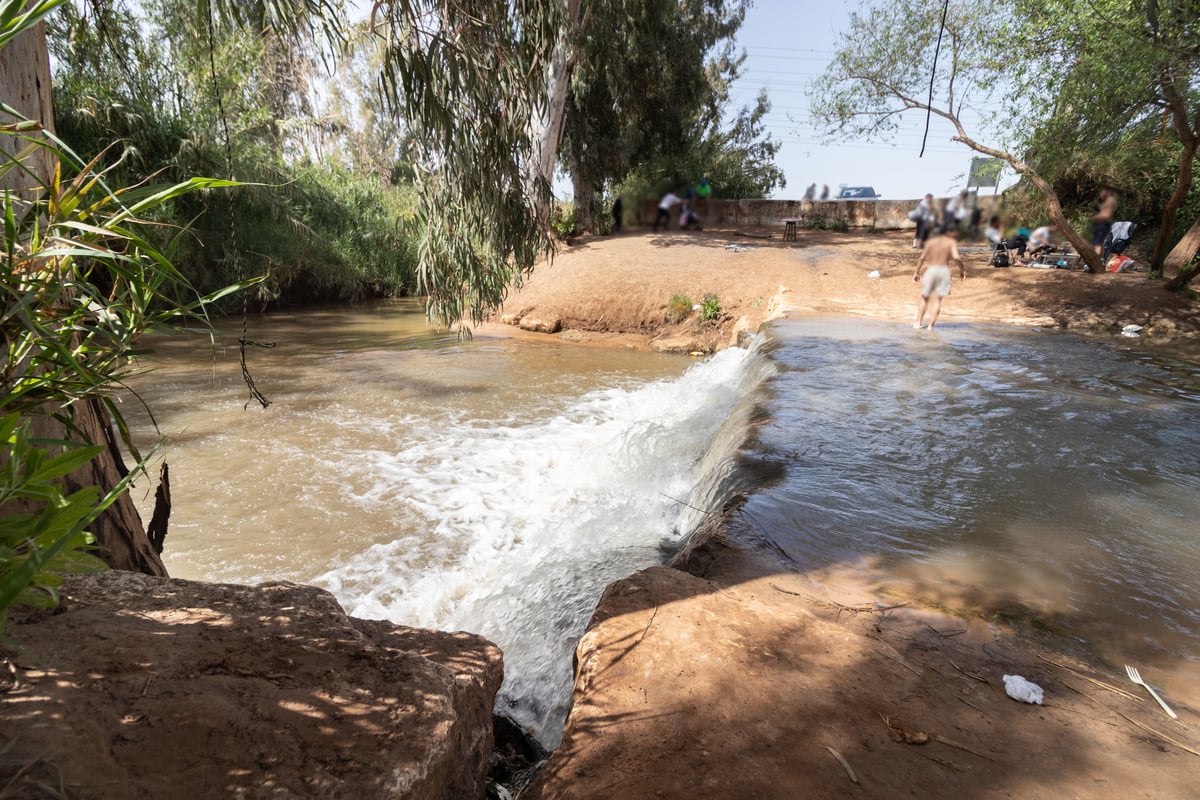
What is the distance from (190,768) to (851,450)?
417 centimetres

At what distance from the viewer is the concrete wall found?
20750 millimetres

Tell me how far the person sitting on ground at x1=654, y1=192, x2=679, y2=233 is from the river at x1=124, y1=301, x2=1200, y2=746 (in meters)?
7.99

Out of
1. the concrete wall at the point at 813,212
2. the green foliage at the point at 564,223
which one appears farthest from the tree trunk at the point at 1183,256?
the green foliage at the point at 564,223

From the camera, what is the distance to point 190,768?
118 centimetres

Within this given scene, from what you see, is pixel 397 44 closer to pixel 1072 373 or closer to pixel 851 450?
pixel 851 450

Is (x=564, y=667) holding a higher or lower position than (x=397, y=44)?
lower

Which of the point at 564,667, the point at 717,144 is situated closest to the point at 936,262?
the point at 564,667

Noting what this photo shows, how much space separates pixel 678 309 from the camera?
12.9 metres

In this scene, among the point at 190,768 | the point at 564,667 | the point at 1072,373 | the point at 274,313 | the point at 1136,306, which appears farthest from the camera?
the point at 274,313

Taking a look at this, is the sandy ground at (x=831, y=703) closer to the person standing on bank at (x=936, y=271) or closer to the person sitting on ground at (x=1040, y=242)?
the person standing on bank at (x=936, y=271)

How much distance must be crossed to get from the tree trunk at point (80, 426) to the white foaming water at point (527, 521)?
1.52 metres

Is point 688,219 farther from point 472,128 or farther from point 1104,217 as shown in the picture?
point 472,128

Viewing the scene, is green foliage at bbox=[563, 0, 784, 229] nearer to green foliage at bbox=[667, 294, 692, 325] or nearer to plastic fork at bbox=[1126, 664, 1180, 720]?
green foliage at bbox=[667, 294, 692, 325]

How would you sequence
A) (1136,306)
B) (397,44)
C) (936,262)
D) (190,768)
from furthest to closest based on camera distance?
(1136,306)
(936,262)
(397,44)
(190,768)
